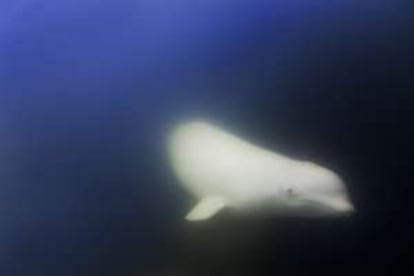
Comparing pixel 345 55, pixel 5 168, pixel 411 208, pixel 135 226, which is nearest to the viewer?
pixel 411 208

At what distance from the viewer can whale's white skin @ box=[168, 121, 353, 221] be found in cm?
196

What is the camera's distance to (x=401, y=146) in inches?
79.5

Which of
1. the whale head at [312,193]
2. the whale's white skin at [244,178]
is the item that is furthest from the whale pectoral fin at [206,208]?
the whale head at [312,193]

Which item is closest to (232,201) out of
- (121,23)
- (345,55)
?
(345,55)

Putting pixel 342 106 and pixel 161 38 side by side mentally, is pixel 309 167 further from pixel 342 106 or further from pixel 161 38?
pixel 161 38

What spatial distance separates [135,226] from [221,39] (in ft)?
2.68

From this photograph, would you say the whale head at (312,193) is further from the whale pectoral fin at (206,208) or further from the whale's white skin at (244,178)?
the whale pectoral fin at (206,208)

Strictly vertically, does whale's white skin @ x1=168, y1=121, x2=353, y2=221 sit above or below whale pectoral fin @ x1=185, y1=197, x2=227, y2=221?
above

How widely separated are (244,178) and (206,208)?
0.17m

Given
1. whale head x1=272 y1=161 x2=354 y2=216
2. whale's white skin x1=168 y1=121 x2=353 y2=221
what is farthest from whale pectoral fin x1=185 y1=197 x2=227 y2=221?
whale head x1=272 y1=161 x2=354 y2=216

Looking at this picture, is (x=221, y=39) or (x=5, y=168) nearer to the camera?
(x=5, y=168)

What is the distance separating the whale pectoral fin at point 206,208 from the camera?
6.41 ft

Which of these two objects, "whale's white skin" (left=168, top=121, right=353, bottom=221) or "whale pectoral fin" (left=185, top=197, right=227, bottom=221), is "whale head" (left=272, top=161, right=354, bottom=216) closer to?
"whale's white skin" (left=168, top=121, right=353, bottom=221)

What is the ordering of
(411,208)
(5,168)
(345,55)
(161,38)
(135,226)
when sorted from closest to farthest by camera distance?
(411,208), (135,226), (5,168), (345,55), (161,38)
